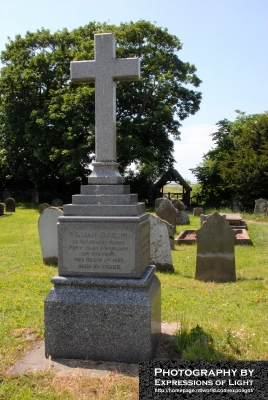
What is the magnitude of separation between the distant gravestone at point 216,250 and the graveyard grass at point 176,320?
335mm

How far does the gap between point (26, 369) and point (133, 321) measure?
1.13 meters

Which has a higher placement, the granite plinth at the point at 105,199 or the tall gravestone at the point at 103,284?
the granite plinth at the point at 105,199

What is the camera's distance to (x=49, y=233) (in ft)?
31.6

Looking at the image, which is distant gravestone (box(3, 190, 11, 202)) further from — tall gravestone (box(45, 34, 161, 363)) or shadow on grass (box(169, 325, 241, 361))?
shadow on grass (box(169, 325, 241, 361))

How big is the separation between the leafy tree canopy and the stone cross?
2230cm

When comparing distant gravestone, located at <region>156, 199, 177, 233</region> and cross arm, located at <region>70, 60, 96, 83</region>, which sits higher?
cross arm, located at <region>70, 60, 96, 83</region>

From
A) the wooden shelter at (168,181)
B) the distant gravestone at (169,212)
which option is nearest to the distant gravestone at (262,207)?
the wooden shelter at (168,181)

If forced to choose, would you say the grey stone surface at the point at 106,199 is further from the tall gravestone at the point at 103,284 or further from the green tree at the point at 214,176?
the green tree at the point at 214,176

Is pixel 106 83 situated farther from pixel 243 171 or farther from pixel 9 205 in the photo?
pixel 243 171

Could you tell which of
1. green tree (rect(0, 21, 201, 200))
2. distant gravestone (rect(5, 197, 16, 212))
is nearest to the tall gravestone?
green tree (rect(0, 21, 201, 200))

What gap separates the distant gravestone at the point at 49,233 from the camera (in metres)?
9.55

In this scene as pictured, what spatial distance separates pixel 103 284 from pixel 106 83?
2282mm

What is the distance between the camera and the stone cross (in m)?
4.69

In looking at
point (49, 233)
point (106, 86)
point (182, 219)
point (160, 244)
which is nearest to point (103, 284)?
point (106, 86)
